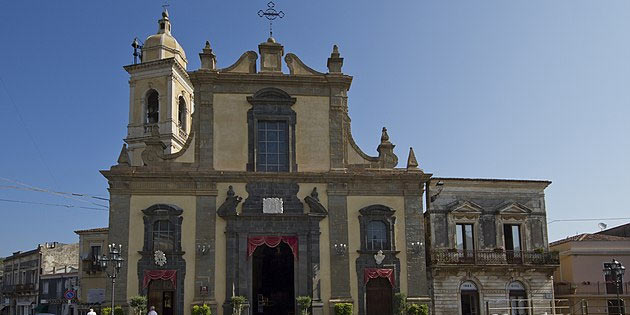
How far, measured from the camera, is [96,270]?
133ft

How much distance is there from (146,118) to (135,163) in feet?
9.06

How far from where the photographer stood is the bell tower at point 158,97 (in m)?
38.1

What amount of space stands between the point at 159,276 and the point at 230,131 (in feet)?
23.2

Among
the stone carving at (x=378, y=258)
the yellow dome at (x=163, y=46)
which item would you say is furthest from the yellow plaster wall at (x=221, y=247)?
the yellow dome at (x=163, y=46)

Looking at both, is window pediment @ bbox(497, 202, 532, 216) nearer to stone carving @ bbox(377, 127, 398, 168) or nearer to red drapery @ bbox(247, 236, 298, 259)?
stone carving @ bbox(377, 127, 398, 168)

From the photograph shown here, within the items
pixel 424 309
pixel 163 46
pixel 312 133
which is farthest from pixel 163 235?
pixel 163 46

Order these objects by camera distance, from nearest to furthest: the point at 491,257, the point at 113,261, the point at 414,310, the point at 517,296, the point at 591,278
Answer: the point at 113,261
the point at 414,310
the point at 491,257
the point at 517,296
the point at 591,278

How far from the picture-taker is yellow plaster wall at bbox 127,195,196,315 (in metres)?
27.9

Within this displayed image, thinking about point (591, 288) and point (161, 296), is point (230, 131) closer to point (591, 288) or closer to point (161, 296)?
point (161, 296)

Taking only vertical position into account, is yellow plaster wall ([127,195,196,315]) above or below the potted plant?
above

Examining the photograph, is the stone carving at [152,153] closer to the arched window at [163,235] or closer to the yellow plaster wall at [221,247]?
the arched window at [163,235]

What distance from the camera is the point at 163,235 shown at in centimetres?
2859

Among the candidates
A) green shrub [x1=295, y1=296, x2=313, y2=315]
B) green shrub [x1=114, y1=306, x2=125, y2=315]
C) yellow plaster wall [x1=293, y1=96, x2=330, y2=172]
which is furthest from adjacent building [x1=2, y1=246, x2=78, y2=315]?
green shrub [x1=295, y1=296, x2=313, y2=315]

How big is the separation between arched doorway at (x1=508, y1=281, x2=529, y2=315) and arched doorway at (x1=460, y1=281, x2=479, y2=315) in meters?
1.72
